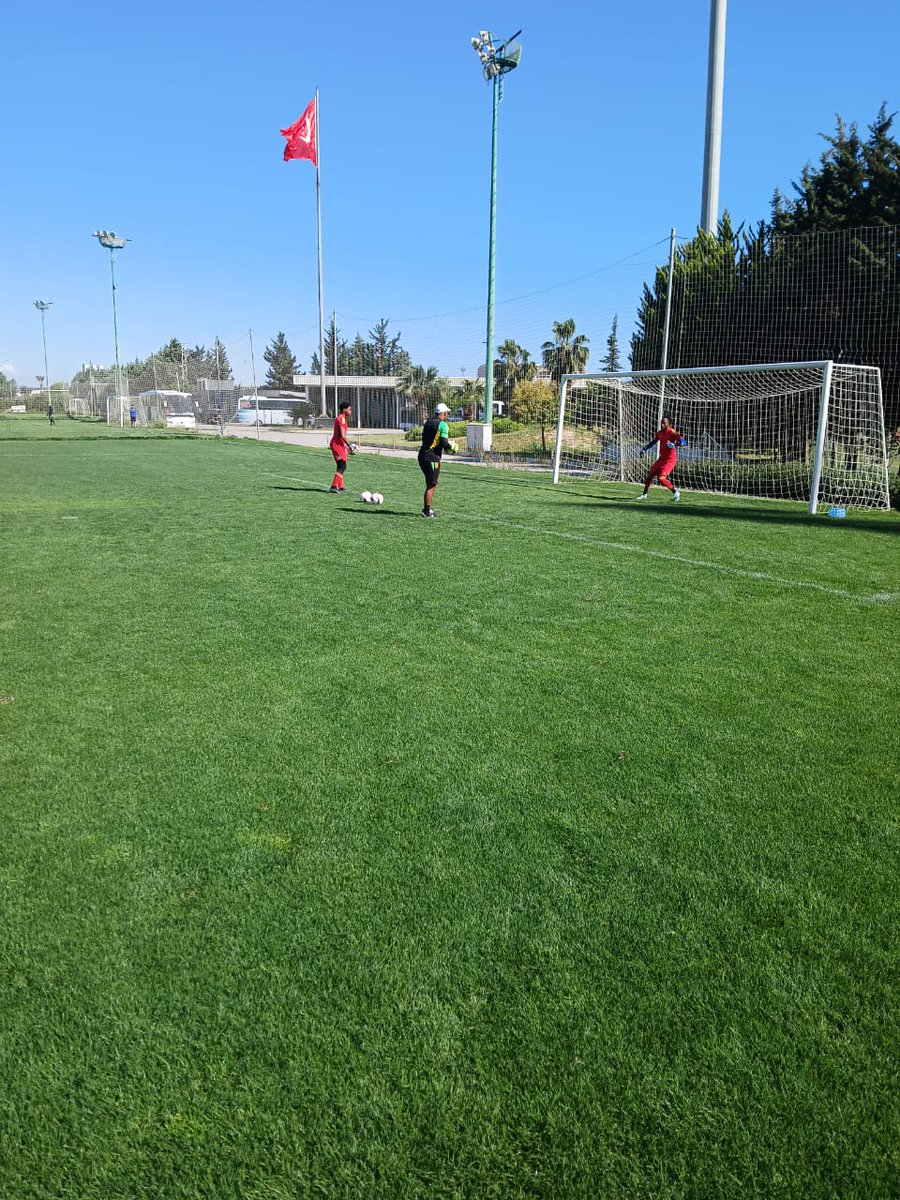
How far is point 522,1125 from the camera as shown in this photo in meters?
2.00

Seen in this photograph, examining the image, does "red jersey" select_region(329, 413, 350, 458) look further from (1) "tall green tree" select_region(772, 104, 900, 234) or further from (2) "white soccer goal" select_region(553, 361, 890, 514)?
(1) "tall green tree" select_region(772, 104, 900, 234)

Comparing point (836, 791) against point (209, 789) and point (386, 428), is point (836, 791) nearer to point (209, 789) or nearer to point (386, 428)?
point (209, 789)

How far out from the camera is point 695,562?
9711 millimetres

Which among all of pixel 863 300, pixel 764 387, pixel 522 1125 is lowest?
pixel 522 1125

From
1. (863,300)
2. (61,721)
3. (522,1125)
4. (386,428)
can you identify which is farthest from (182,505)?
(386,428)

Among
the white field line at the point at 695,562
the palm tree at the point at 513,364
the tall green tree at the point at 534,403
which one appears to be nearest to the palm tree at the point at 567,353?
the palm tree at the point at 513,364

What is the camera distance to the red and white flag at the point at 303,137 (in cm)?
3647

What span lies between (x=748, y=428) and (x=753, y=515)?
8.34 metres

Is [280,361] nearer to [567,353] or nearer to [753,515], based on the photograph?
[567,353]

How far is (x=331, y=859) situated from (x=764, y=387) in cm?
2115

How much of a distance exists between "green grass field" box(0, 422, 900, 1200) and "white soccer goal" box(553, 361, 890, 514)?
1219 centimetres

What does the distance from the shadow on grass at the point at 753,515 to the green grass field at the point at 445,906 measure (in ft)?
25.2

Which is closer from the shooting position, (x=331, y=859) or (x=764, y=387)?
(x=331, y=859)

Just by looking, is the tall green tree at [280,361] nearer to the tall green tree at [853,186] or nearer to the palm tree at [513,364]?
the palm tree at [513,364]
